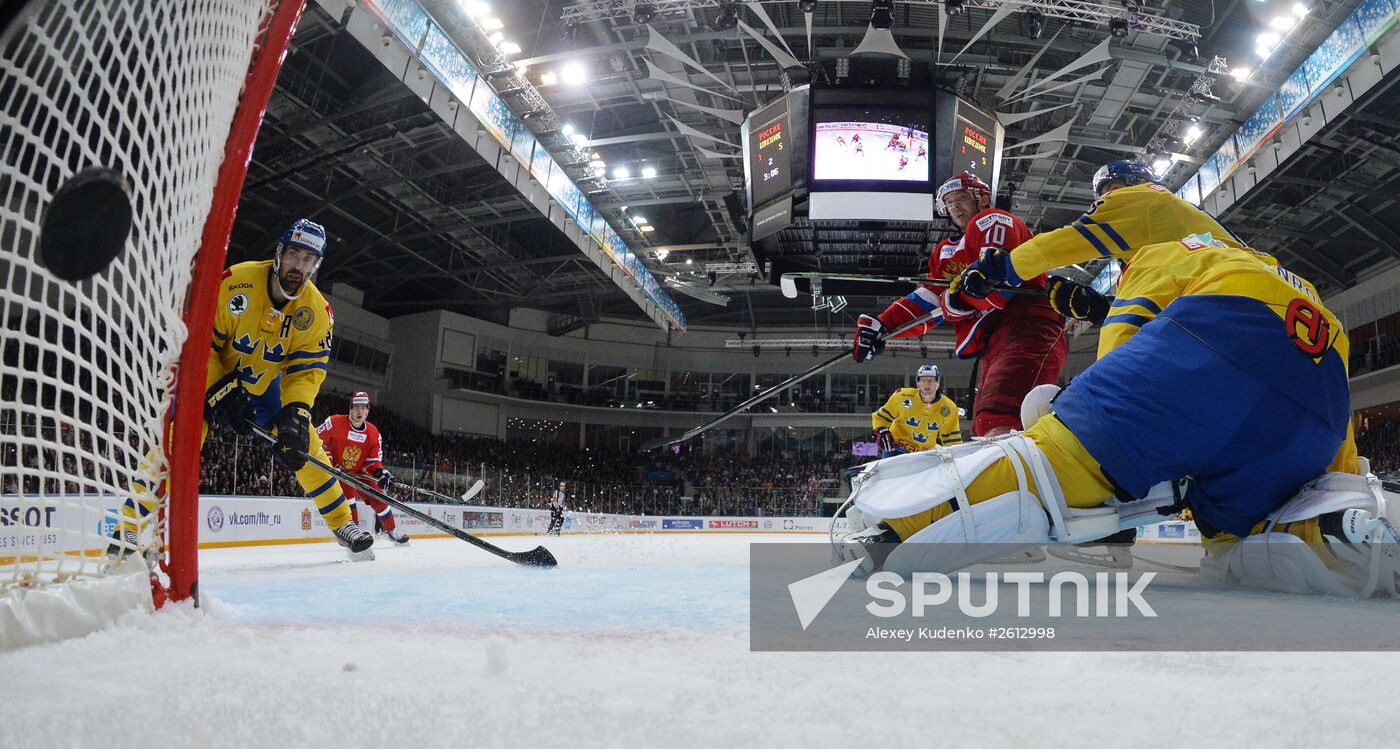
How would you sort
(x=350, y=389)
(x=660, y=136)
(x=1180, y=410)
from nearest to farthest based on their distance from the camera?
(x=1180, y=410) → (x=660, y=136) → (x=350, y=389)

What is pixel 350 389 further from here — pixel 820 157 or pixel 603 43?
pixel 820 157

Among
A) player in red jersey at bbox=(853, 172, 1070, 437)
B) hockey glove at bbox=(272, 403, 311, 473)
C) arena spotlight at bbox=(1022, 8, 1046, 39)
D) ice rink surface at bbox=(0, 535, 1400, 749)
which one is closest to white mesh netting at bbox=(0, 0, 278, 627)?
ice rink surface at bbox=(0, 535, 1400, 749)

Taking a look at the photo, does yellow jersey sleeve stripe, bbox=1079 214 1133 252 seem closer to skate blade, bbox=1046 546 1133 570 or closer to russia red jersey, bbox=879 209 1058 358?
russia red jersey, bbox=879 209 1058 358

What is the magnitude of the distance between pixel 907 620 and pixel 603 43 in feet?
35.4

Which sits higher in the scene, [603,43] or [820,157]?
[603,43]

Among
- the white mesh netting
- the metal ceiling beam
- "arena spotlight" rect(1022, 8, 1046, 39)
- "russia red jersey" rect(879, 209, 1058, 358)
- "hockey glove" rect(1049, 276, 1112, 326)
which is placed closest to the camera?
the white mesh netting

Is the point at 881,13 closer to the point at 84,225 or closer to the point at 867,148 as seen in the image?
the point at 867,148

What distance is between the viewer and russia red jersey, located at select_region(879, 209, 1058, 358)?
2.83m

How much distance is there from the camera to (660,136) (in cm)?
1292

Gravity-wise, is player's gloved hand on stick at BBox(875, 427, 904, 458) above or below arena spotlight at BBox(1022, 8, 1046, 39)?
below

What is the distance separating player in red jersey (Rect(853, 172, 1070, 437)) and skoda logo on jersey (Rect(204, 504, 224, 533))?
5484mm

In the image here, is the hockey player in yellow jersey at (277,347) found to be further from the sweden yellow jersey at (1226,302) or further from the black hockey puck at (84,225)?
the sweden yellow jersey at (1226,302)

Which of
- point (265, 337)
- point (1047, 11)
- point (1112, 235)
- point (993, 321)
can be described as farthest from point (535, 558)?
point (1047, 11)

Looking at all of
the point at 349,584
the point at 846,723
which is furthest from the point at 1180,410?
the point at 349,584
